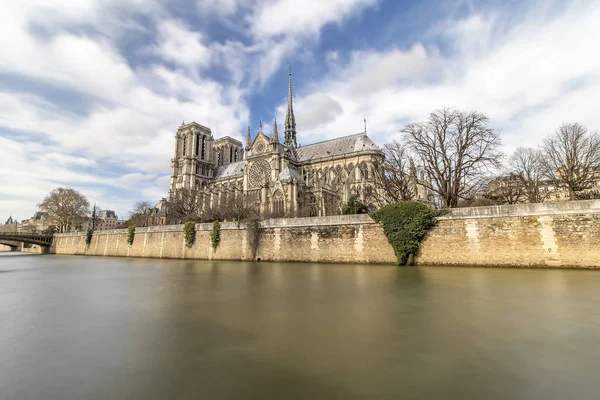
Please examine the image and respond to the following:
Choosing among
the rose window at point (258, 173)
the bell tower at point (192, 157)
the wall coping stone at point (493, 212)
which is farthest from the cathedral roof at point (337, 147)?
the wall coping stone at point (493, 212)

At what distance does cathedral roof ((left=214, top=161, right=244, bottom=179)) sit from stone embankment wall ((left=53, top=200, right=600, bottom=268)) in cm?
3544

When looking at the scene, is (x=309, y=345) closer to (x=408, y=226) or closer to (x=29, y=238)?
(x=408, y=226)

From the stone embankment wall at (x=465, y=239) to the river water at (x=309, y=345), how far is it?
5.33 meters

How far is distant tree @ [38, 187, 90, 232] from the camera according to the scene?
2016 inches

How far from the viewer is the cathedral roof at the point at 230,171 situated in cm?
5766

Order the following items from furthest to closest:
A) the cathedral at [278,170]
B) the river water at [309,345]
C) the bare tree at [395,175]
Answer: the cathedral at [278,170]
the bare tree at [395,175]
the river water at [309,345]

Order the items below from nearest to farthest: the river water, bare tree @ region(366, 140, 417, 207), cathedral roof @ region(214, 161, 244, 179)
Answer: the river water → bare tree @ region(366, 140, 417, 207) → cathedral roof @ region(214, 161, 244, 179)

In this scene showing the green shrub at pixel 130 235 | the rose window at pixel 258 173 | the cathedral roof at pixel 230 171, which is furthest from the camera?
the cathedral roof at pixel 230 171

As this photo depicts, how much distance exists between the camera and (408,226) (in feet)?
52.1

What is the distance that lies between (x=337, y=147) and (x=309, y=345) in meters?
47.4

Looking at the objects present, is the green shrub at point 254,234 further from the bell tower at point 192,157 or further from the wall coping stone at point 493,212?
the bell tower at point 192,157

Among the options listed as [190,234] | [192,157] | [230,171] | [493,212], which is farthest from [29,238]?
[493,212]

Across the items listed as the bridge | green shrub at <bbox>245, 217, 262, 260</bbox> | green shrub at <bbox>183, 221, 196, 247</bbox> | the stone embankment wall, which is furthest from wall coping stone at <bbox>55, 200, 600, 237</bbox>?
the bridge

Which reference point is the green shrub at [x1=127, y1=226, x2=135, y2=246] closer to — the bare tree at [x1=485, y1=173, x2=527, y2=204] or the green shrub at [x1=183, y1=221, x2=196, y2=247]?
the green shrub at [x1=183, y1=221, x2=196, y2=247]
